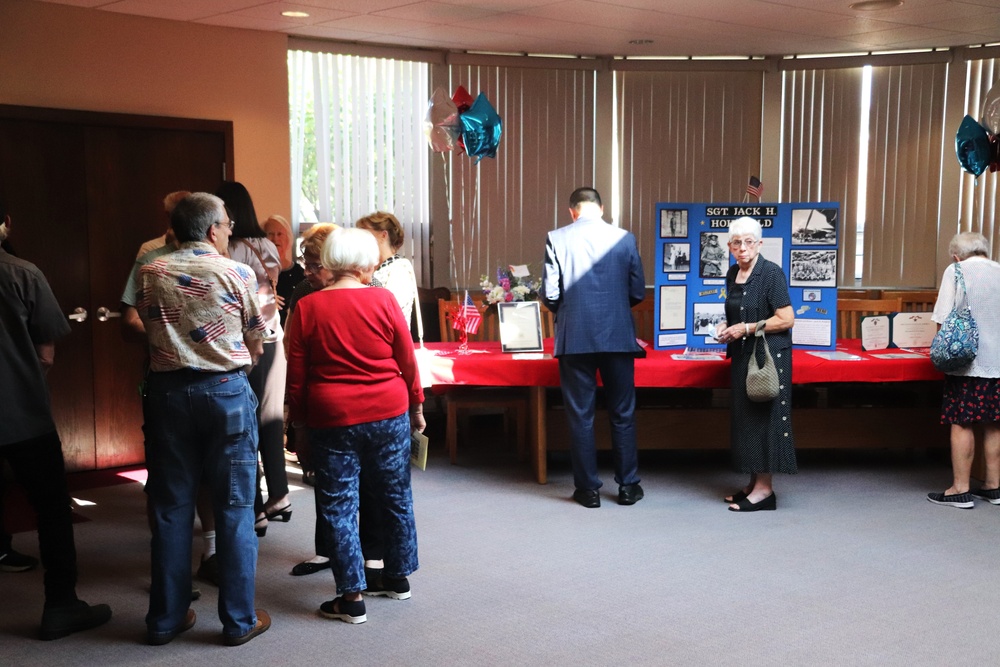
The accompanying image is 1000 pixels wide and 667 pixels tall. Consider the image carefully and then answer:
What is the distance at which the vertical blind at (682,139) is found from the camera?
810cm

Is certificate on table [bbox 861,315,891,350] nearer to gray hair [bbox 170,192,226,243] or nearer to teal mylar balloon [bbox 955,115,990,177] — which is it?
teal mylar balloon [bbox 955,115,990,177]

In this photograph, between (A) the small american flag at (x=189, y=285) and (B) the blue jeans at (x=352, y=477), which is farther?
(B) the blue jeans at (x=352, y=477)

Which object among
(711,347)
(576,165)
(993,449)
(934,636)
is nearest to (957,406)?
(993,449)

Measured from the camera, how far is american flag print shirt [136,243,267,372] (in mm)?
3051

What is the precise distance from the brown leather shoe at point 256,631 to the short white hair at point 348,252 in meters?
1.24

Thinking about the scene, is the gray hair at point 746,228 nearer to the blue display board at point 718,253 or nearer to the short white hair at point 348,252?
the blue display board at point 718,253

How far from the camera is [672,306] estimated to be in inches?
225

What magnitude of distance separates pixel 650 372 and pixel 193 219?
2.80 metres

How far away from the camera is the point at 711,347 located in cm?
567

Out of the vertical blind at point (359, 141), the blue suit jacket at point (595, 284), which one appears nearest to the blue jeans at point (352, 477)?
the blue suit jacket at point (595, 284)

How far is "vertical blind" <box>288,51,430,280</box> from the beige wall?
355mm

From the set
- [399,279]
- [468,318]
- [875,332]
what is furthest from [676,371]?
[399,279]

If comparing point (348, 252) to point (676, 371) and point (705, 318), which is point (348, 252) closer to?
point (676, 371)

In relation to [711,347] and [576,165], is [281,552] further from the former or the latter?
[576,165]
